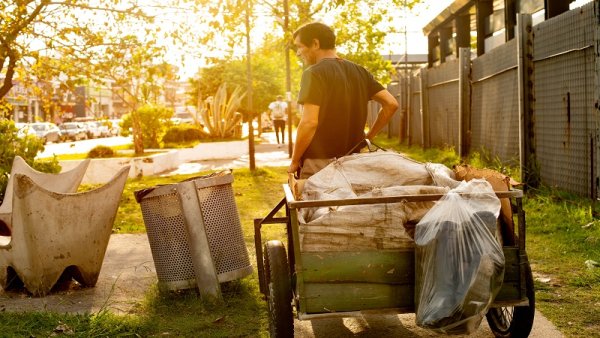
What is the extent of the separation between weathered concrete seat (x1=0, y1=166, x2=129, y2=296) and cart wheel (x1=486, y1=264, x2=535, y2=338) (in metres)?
3.10

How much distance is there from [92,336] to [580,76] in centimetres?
616

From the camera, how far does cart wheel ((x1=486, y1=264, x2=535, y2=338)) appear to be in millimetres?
4246

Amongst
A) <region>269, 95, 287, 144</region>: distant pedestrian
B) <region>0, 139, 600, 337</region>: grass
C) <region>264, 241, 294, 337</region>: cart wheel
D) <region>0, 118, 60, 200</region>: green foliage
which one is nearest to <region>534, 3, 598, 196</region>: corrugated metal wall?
<region>0, 139, 600, 337</region>: grass

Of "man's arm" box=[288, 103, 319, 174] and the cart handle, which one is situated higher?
"man's arm" box=[288, 103, 319, 174]

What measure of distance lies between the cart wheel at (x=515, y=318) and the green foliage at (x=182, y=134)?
27.0 metres

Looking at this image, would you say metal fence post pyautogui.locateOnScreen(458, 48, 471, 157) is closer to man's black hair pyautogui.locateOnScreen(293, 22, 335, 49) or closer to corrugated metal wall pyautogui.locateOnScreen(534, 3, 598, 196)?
corrugated metal wall pyautogui.locateOnScreen(534, 3, 598, 196)

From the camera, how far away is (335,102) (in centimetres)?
547

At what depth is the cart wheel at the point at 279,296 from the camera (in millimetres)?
4246

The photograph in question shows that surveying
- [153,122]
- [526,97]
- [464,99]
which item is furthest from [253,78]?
[526,97]

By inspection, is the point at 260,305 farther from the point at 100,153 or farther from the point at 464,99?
the point at 100,153

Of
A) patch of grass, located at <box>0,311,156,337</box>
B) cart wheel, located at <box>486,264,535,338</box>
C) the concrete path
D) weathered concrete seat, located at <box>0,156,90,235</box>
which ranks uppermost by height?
weathered concrete seat, located at <box>0,156,90,235</box>

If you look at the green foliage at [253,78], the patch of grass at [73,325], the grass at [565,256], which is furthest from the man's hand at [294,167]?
the green foliage at [253,78]

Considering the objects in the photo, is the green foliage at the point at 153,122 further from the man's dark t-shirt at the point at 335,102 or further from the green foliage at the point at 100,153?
the man's dark t-shirt at the point at 335,102

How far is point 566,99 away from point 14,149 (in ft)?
23.9
